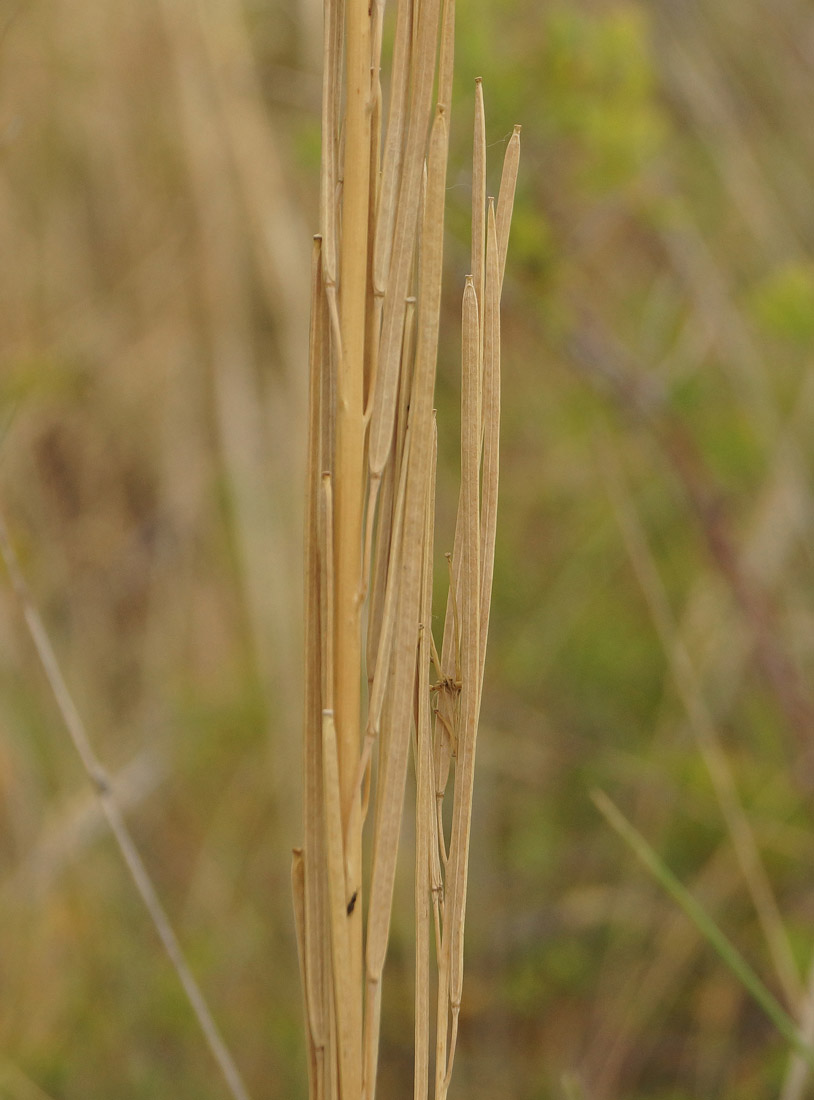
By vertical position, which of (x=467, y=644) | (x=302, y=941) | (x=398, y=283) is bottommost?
(x=302, y=941)

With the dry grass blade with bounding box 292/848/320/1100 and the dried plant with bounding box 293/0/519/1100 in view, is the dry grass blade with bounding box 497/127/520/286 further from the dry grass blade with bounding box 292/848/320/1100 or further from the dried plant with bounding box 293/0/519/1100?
the dry grass blade with bounding box 292/848/320/1100

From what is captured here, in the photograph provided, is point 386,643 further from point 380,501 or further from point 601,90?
point 601,90

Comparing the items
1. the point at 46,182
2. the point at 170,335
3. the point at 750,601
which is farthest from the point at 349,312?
the point at 46,182

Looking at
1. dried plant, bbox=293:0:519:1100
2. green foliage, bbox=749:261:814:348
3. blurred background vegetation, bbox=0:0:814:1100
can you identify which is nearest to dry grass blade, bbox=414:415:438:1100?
dried plant, bbox=293:0:519:1100

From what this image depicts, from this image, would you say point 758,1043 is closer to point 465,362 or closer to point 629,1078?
point 629,1078

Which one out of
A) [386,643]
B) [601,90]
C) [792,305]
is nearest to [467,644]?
[386,643]

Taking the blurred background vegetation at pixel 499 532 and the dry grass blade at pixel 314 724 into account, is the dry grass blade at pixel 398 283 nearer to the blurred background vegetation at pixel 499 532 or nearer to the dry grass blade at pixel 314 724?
the dry grass blade at pixel 314 724
